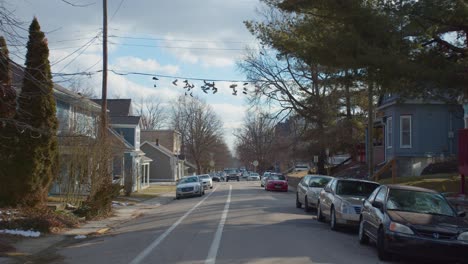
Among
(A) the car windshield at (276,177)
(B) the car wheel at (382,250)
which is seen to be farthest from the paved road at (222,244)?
(A) the car windshield at (276,177)

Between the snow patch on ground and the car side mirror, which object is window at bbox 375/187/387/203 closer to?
the car side mirror

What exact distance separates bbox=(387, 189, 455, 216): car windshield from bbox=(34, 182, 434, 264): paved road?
3.88ft

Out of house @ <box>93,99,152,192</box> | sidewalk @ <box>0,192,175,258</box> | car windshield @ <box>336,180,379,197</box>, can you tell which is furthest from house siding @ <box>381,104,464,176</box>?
sidewalk @ <box>0,192,175,258</box>

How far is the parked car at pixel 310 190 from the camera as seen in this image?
21734 mm

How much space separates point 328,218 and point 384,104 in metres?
22.0

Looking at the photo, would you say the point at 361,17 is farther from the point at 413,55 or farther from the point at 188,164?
the point at 188,164

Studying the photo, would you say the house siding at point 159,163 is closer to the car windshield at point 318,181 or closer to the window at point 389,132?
the window at point 389,132

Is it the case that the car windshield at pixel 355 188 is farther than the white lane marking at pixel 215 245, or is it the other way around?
the car windshield at pixel 355 188

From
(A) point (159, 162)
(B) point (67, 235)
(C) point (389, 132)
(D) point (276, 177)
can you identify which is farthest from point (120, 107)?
(B) point (67, 235)

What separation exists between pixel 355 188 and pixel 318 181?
6.23 meters

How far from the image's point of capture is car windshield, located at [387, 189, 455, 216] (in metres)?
11.5

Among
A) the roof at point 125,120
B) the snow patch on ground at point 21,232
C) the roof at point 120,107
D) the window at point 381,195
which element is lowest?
the snow patch on ground at point 21,232

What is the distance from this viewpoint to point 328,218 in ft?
55.8

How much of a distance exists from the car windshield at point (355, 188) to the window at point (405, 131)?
1959 centimetres
